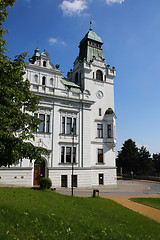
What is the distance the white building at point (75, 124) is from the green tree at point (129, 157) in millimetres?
28034

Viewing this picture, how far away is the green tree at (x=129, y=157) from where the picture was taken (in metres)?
59.0

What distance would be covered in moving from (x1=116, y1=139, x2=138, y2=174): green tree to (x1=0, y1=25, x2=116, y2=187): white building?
92.0 feet

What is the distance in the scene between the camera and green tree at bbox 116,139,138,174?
59000mm

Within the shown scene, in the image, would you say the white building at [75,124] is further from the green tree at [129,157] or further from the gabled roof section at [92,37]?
the green tree at [129,157]

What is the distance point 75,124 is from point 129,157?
3625 centimetres

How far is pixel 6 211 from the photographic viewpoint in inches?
382

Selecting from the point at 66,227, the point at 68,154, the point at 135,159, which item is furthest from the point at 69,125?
the point at 135,159

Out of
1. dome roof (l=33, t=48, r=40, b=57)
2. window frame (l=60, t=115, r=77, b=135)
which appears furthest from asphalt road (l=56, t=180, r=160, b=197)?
dome roof (l=33, t=48, r=40, b=57)

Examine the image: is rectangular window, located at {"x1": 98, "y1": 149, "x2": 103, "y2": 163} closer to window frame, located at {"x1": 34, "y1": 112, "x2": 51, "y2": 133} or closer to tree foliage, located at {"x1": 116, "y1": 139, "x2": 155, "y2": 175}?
window frame, located at {"x1": 34, "y1": 112, "x2": 51, "y2": 133}

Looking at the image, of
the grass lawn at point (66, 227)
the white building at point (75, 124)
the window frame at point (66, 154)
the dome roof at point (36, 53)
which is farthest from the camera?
the dome roof at point (36, 53)

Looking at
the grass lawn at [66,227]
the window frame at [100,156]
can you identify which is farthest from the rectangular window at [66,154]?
the grass lawn at [66,227]

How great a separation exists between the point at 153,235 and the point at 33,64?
2650 centimetres

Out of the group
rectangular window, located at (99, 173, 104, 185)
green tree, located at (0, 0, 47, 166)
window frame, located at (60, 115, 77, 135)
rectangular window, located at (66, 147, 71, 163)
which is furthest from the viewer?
rectangular window, located at (99, 173, 104, 185)

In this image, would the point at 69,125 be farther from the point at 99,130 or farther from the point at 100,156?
the point at 100,156
